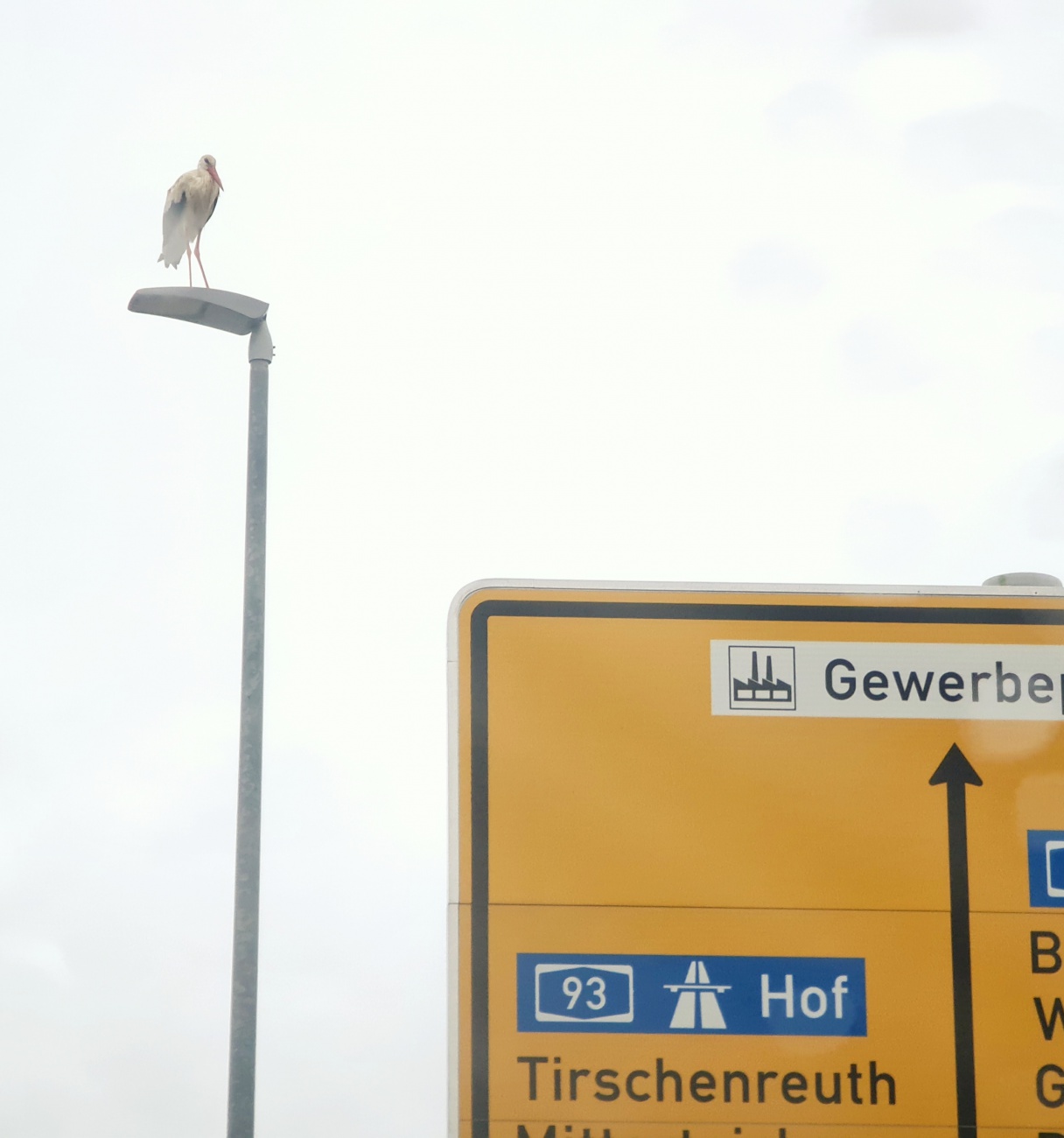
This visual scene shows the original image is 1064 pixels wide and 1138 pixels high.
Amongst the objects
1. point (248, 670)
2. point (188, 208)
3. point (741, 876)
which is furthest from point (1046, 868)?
point (188, 208)

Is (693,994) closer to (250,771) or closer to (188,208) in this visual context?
(250,771)

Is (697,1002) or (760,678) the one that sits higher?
(760,678)

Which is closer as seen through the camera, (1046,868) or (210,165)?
(1046,868)

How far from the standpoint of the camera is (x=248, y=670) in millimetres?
7684

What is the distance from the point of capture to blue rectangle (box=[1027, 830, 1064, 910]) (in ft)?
12.1

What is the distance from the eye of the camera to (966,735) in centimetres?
379

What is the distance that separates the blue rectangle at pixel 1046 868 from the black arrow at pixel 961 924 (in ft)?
0.54

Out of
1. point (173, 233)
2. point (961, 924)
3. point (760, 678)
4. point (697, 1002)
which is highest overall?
point (173, 233)

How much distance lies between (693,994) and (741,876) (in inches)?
11.2

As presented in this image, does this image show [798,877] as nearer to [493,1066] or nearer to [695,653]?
[695,653]

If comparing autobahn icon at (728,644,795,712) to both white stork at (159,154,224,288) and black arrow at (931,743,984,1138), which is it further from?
white stork at (159,154,224,288)

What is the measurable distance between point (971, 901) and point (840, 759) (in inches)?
17.0

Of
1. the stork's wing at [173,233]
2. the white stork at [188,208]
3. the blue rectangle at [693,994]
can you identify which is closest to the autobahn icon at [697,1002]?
the blue rectangle at [693,994]

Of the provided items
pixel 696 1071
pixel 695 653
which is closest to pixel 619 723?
pixel 695 653
